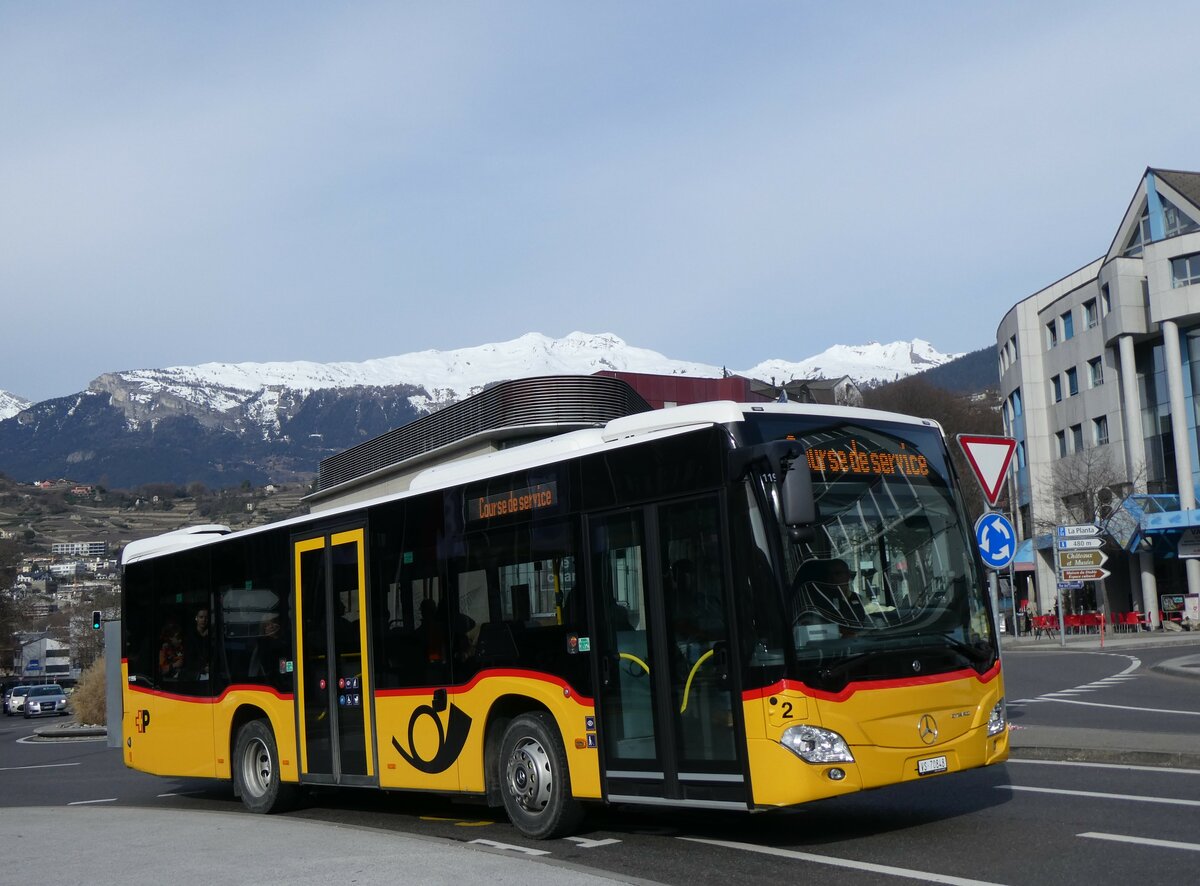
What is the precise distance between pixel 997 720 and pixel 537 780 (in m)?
3.54

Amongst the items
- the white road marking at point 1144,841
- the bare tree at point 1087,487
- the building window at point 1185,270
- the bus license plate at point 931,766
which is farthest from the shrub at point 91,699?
the building window at point 1185,270

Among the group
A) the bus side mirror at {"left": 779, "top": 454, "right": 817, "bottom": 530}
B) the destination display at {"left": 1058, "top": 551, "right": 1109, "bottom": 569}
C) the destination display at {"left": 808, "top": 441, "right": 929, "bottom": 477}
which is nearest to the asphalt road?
the bus side mirror at {"left": 779, "top": 454, "right": 817, "bottom": 530}

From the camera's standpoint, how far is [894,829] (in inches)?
394

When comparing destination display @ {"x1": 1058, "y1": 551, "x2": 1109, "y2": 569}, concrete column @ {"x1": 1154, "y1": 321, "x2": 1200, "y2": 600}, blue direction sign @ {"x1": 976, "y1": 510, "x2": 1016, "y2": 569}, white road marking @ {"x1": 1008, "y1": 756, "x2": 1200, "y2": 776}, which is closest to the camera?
white road marking @ {"x1": 1008, "y1": 756, "x2": 1200, "y2": 776}

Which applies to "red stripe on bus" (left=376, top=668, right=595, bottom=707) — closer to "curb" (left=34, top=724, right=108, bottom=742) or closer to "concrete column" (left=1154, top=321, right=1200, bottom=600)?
"curb" (left=34, top=724, right=108, bottom=742)

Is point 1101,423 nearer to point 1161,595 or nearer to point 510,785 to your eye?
point 1161,595

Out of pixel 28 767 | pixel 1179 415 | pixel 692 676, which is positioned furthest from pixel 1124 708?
pixel 1179 415

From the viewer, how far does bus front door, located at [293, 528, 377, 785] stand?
41.6ft

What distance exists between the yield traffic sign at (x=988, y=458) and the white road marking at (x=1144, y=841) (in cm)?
655

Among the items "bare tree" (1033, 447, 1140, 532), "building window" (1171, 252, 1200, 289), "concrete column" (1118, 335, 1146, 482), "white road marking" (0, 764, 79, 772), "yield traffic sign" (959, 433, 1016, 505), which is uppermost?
"building window" (1171, 252, 1200, 289)

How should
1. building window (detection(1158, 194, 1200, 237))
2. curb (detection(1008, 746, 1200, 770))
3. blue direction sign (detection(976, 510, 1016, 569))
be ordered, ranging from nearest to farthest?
1. curb (detection(1008, 746, 1200, 770))
2. blue direction sign (detection(976, 510, 1016, 569))
3. building window (detection(1158, 194, 1200, 237))

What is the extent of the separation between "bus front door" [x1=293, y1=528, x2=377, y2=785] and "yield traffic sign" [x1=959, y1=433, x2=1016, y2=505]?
709 cm

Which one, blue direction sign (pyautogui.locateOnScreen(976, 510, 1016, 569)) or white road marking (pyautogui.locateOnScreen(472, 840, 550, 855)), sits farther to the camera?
blue direction sign (pyautogui.locateOnScreen(976, 510, 1016, 569))

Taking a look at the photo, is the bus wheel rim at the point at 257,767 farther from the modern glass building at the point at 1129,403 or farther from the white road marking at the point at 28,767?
the modern glass building at the point at 1129,403
